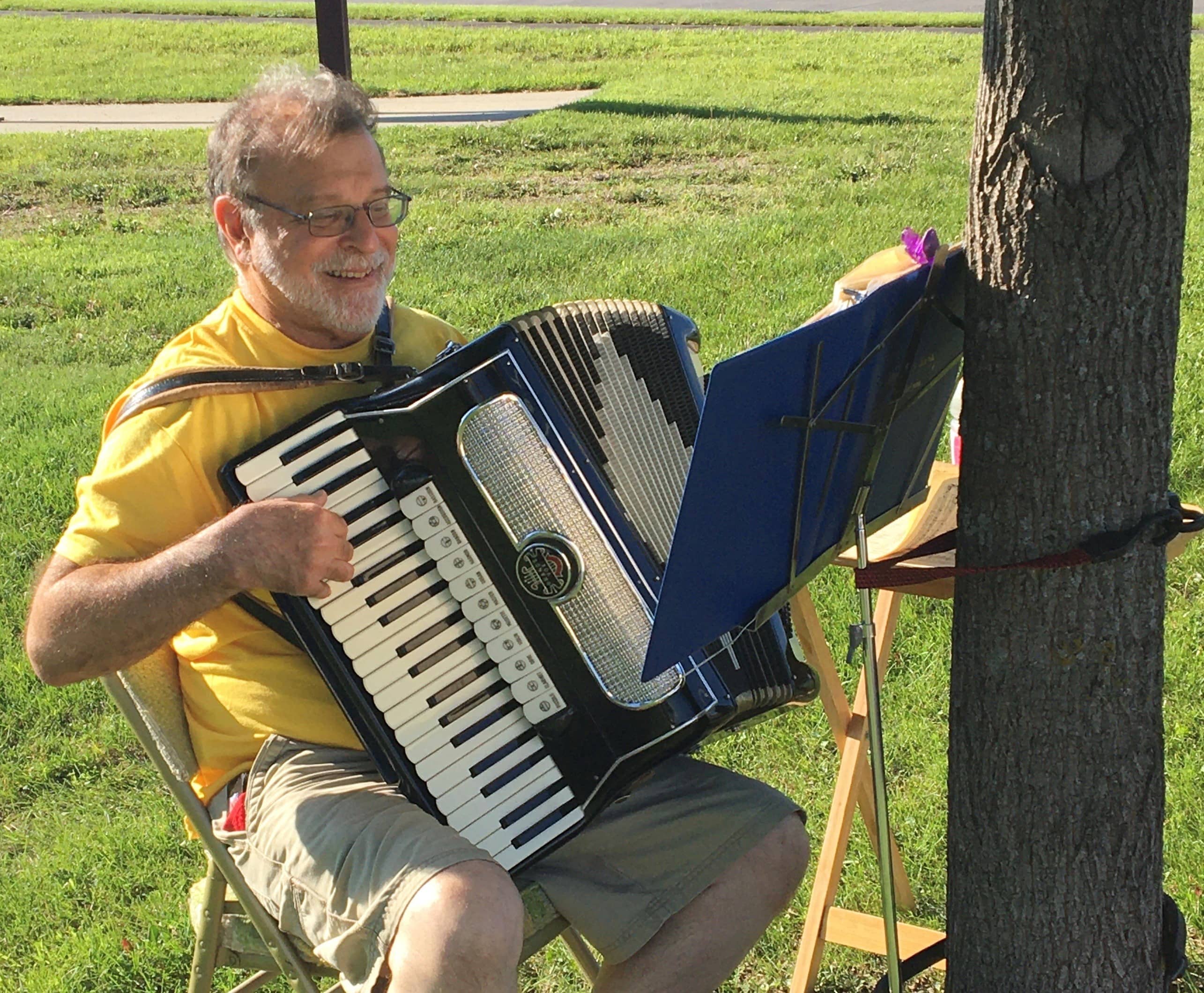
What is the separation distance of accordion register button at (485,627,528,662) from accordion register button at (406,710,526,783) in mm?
92

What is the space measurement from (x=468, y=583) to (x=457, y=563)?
0.12ft

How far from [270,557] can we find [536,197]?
6.93 m

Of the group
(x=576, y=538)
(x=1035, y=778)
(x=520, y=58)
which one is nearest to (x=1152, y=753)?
(x=1035, y=778)

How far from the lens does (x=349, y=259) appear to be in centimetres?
254

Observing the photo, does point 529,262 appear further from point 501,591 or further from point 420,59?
point 420,59

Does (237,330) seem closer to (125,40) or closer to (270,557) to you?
(270,557)

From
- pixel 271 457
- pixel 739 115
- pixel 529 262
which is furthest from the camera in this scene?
pixel 739 115

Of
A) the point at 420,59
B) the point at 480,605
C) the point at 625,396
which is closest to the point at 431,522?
the point at 480,605

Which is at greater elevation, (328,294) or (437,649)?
(328,294)

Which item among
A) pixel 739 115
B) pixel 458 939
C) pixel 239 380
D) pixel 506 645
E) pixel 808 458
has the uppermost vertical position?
pixel 239 380

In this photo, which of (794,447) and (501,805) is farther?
(501,805)

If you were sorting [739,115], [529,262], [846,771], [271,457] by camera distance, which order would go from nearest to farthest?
1. [271,457]
2. [846,771]
3. [529,262]
4. [739,115]

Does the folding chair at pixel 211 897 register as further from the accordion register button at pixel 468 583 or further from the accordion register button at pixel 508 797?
the accordion register button at pixel 468 583

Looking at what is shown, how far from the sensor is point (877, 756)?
7.21 ft
